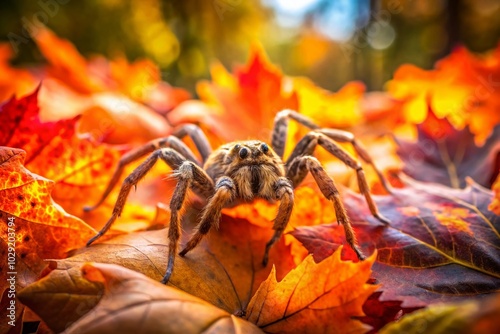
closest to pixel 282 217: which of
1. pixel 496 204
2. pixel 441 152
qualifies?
pixel 496 204

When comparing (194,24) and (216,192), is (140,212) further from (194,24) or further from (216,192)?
(194,24)

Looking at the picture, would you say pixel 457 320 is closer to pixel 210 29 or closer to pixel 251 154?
pixel 251 154

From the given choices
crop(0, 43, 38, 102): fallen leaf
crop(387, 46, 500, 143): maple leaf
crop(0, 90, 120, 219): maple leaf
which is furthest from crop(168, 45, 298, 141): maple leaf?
crop(0, 43, 38, 102): fallen leaf

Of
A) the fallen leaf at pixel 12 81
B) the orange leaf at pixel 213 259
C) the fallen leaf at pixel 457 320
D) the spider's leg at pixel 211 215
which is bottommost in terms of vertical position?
the orange leaf at pixel 213 259

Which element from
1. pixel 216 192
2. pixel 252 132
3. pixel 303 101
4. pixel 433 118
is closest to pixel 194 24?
pixel 303 101

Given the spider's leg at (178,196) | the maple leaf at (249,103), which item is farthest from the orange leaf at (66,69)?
the spider's leg at (178,196)

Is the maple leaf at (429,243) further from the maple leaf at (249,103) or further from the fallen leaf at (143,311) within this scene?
the maple leaf at (249,103)

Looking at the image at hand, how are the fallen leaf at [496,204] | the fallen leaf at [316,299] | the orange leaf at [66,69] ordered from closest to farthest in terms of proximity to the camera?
1. the fallen leaf at [316,299]
2. the fallen leaf at [496,204]
3. the orange leaf at [66,69]
